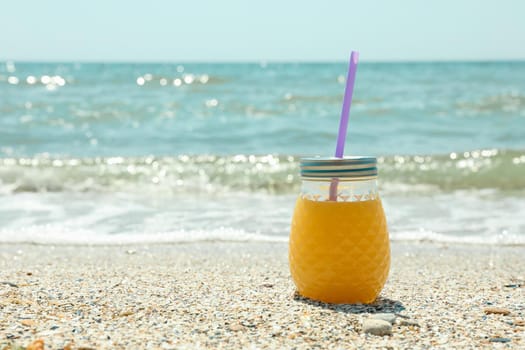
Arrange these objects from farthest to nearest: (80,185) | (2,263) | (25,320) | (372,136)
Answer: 1. (372,136)
2. (80,185)
3. (2,263)
4. (25,320)

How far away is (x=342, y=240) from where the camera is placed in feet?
7.54

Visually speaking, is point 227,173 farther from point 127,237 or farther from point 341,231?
point 341,231

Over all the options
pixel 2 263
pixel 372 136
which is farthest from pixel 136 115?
pixel 2 263

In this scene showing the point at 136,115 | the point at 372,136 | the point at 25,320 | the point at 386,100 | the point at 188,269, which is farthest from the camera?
the point at 386,100

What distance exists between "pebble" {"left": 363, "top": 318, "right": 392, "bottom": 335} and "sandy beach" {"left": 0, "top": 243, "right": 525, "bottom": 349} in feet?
0.06

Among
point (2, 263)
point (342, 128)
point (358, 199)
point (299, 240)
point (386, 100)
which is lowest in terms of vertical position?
point (2, 263)

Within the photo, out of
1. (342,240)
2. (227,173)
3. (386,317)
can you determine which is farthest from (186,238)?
(227,173)

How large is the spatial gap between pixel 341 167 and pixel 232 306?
2.17 ft

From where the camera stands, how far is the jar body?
2299 millimetres

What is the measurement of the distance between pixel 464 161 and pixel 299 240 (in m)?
5.95

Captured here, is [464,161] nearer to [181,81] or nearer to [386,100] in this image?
[386,100]

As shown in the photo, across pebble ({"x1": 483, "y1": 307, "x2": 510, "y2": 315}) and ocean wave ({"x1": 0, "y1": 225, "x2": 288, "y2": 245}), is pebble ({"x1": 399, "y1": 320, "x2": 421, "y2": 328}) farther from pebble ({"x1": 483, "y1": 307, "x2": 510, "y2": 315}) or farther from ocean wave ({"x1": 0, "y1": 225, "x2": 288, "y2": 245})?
ocean wave ({"x1": 0, "y1": 225, "x2": 288, "y2": 245})

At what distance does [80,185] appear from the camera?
6.88 meters

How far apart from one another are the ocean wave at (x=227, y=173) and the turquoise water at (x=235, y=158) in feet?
0.07
